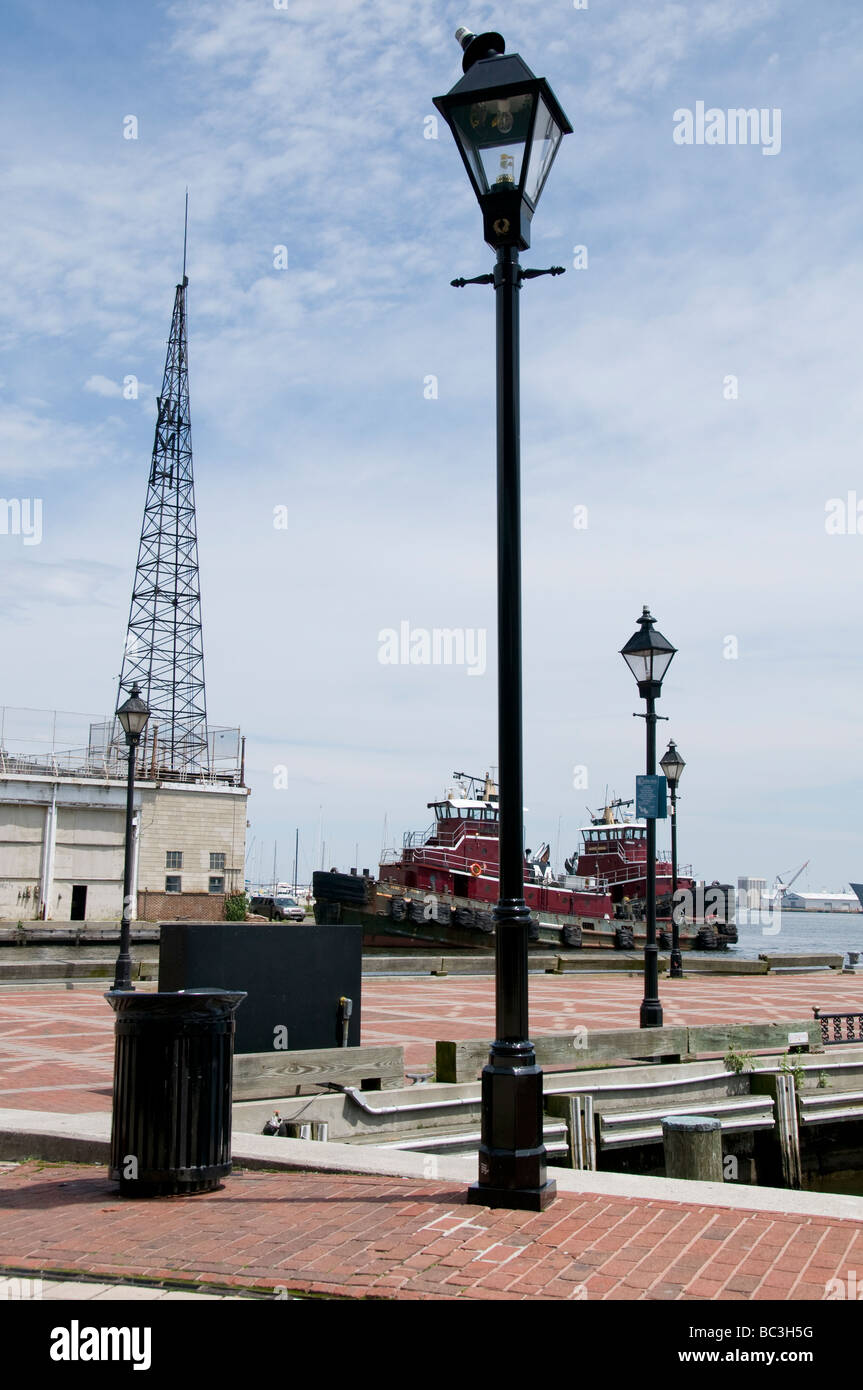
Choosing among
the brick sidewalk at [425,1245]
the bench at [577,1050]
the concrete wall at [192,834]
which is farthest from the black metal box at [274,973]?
the concrete wall at [192,834]

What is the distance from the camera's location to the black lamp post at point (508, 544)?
18.8 ft

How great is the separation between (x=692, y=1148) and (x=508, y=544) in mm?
4516

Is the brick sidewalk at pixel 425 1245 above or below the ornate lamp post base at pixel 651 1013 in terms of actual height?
above

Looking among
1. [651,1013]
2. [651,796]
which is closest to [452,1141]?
[651,1013]

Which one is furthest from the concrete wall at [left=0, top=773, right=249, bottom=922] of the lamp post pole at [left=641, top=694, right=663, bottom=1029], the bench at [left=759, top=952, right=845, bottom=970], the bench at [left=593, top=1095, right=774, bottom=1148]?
the bench at [left=593, top=1095, right=774, bottom=1148]

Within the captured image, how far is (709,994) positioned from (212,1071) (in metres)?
18.7

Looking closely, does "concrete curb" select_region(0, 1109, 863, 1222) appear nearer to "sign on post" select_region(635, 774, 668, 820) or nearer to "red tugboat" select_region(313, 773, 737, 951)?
"sign on post" select_region(635, 774, 668, 820)

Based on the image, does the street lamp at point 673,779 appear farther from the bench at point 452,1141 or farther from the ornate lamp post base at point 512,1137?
the ornate lamp post base at point 512,1137

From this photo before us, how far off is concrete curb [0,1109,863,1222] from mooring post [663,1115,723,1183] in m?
1.59

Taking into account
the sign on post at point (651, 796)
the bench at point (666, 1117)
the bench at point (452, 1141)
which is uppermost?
the sign on post at point (651, 796)

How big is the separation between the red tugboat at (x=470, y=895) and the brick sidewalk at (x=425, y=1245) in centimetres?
3651

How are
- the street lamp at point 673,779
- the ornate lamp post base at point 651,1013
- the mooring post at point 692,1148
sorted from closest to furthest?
1. the mooring post at point 692,1148
2. the ornate lamp post base at point 651,1013
3. the street lamp at point 673,779
